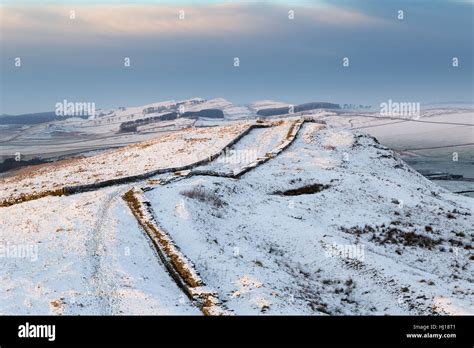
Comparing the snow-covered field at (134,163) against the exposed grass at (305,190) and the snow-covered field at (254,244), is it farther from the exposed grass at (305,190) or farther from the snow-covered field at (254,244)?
the exposed grass at (305,190)

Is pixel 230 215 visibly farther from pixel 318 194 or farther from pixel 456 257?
pixel 456 257

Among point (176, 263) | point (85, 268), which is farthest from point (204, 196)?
point (85, 268)

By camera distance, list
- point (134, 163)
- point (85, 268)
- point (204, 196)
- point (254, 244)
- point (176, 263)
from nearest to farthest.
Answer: point (85, 268) → point (176, 263) → point (254, 244) → point (204, 196) → point (134, 163)

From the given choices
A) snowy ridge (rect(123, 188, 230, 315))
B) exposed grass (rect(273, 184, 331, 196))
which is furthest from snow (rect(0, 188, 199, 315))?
exposed grass (rect(273, 184, 331, 196))

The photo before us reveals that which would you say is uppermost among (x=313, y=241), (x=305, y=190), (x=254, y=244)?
(x=305, y=190)

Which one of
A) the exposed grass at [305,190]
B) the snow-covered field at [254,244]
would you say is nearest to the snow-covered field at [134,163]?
the snow-covered field at [254,244]

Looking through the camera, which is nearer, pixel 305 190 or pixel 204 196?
pixel 204 196

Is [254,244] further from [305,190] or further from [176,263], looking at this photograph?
[305,190]

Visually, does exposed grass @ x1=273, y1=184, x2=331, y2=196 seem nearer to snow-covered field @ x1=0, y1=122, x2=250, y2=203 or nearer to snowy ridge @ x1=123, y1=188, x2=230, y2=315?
snow-covered field @ x1=0, y1=122, x2=250, y2=203

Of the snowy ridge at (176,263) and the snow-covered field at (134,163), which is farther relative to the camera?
the snow-covered field at (134,163)
